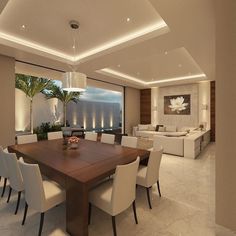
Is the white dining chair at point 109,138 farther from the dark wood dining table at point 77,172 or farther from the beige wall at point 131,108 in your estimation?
the beige wall at point 131,108

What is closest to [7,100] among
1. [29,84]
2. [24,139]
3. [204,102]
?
[24,139]

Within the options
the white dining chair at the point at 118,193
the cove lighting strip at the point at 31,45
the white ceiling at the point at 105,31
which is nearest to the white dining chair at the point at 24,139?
the white ceiling at the point at 105,31

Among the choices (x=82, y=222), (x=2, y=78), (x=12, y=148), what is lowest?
(x=82, y=222)

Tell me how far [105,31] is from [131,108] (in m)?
6.41

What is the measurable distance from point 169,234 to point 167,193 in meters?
0.96

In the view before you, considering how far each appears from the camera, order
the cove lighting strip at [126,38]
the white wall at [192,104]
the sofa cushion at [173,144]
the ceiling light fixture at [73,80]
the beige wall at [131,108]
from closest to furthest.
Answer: the ceiling light fixture at [73,80]
the cove lighting strip at [126,38]
the sofa cushion at [173,144]
the white wall at [192,104]
the beige wall at [131,108]

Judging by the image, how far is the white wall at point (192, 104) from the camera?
7676 millimetres

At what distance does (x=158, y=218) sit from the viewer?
79.7 inches

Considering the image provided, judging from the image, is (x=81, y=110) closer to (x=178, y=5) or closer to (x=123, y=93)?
(x=123, y=93)

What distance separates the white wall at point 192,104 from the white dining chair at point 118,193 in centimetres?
719

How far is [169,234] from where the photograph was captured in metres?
1.75

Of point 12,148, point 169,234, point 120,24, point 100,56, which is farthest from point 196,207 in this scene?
point 100,56

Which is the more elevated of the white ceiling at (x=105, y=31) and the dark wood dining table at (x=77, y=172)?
the white ceiling at (x=105, y=31)

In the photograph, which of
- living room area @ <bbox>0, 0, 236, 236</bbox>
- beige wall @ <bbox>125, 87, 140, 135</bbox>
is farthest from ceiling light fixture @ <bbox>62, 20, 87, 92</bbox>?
beige wall @ <bbox>125, 87, 140, 135</bbox>
